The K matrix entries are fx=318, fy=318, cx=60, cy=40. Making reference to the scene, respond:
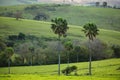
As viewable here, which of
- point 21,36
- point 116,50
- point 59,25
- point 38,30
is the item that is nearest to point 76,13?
point 38,30

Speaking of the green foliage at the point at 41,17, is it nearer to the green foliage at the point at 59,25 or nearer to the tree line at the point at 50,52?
the tree line at the point at 50,52

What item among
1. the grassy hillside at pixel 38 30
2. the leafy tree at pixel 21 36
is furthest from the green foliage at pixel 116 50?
the leafy tree at pixel 21 36

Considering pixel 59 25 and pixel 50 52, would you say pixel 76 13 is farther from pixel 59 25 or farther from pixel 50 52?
pixel 59 25

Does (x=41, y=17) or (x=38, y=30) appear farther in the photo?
(x=41, y=17)

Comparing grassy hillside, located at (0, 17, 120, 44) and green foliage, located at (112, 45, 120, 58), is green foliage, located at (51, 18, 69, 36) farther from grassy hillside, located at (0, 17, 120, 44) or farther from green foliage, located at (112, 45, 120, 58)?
grassy hillside, located at (0, 17, 120, 44)

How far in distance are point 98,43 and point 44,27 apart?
38.5m

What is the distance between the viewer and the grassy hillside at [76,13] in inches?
5861

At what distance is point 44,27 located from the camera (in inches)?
5463

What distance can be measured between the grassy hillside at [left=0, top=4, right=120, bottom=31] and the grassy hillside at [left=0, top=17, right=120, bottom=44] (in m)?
11.3

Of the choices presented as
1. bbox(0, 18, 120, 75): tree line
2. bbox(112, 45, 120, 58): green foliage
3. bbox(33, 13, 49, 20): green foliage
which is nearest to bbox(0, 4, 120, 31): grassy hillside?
bbox(33, 13, 49, 20): green foliage

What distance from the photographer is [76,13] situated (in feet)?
554

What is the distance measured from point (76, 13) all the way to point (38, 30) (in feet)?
124

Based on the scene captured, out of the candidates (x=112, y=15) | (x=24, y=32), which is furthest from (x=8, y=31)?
(x=112, y=15)

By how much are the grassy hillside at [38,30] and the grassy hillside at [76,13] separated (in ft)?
37.1
